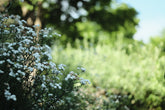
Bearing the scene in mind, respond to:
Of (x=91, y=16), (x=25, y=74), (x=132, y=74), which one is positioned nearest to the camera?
(x=25, y=74)

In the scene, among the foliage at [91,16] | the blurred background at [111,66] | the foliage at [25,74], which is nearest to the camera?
the foliage at [25,74]

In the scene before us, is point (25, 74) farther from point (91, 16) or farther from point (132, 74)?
point (91, 16)

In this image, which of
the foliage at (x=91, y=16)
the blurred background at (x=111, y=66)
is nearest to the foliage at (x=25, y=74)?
the blurred background at (x=111, y=66)

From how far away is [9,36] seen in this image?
357 cm

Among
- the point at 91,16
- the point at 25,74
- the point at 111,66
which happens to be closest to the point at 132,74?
the point at 111,66

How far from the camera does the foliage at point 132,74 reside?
6.77m

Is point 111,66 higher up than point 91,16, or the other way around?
point 91,16

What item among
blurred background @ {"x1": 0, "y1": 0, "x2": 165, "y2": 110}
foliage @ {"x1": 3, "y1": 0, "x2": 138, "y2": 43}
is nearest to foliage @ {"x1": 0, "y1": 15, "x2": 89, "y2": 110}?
blurred background @ {"x1": 0, "y1": 0, "x2": 165, "y2": 110}

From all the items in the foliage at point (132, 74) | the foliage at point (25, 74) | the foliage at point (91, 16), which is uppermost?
the foliage at point (91, 16)

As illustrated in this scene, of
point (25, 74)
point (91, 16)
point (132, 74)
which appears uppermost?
point (91, 16)

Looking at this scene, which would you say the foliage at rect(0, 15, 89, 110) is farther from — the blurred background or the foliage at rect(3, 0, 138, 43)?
the foliage at rect(3, 0, 138, 43)

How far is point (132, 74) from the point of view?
7332 millimetres

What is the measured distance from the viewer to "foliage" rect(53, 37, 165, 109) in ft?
22.2

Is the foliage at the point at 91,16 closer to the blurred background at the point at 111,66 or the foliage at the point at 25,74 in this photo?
the blurred background at the point at 111,66
